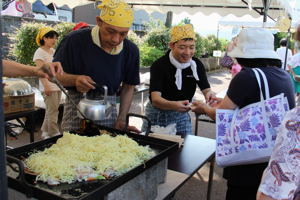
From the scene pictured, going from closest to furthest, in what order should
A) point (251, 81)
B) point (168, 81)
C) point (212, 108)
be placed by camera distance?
point (251, 81) < point (212, 108) < point (168, 81)

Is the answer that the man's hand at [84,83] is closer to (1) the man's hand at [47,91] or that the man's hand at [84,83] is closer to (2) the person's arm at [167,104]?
(2) the person's arm at [167,104]

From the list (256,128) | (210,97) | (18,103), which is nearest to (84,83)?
(256,128)

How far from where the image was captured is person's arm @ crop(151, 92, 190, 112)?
2.42 m

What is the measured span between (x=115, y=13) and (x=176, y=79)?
1.05 m

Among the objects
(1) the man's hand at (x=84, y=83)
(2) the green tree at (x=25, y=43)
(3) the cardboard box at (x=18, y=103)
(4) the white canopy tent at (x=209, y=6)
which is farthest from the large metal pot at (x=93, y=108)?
(4) the white canopy tent at (x=209, y=6)

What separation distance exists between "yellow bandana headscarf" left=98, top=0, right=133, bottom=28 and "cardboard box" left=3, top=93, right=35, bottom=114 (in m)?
2.04

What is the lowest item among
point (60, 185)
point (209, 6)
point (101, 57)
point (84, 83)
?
point (60, 185)

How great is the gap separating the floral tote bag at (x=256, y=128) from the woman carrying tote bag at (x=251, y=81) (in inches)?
1.6

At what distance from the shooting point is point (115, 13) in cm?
173

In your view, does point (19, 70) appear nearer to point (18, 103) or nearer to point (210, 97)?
point (210, 97)

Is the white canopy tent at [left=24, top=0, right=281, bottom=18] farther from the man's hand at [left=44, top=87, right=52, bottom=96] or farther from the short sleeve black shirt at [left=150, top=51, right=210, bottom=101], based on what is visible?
the short sleeve black shirt at [left=150, top=51, right=210, bottom=101]

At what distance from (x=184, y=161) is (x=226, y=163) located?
309mm

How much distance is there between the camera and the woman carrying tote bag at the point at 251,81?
1.65m

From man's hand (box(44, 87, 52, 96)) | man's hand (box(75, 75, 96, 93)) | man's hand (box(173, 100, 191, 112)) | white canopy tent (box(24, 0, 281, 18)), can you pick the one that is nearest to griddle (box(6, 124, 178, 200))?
man's hand (box(75, 75, 96, 93))
